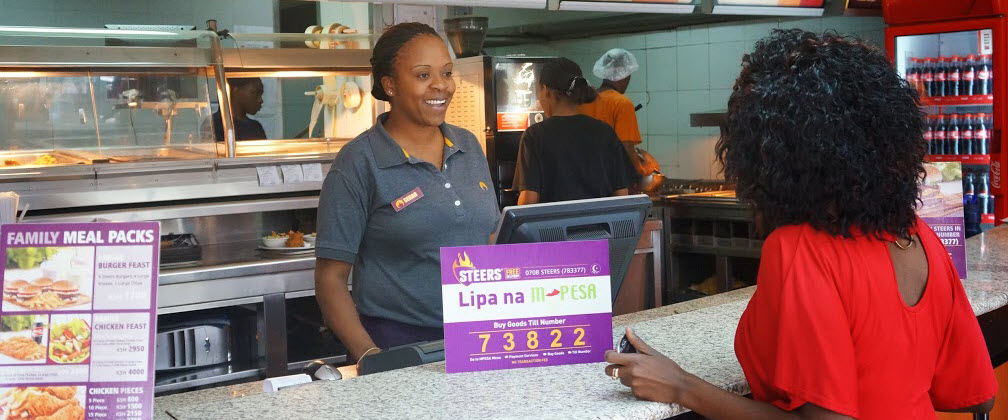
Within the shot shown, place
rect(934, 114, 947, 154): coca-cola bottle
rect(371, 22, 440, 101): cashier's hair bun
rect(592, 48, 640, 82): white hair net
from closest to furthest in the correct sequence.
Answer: rect(371, 22, 440, 101): cashier's hair bun < rect(934, 114, 947, 154): coca-cola bottle < rect(592, 48, 640, 82): white hair net

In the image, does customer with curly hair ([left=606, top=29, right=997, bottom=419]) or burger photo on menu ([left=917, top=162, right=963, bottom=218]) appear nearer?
customer with curly hair ([left=606, top=29, right=997, bottom=419])

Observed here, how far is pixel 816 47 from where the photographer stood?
4.69 feet

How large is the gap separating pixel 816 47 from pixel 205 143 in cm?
384

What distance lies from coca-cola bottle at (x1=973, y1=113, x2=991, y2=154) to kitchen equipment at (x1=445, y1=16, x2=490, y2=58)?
2.91 m

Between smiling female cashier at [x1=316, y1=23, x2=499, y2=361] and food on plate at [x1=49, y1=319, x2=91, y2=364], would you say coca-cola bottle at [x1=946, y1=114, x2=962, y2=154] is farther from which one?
food on plate at [x1=49, y1=319, x2=91, y2=364]

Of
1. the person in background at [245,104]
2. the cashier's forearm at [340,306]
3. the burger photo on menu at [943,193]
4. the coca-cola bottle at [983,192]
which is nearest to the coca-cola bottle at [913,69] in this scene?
the coca-cola bottle at [983,192]

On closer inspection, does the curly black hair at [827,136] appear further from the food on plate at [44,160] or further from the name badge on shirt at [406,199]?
the food on plate at [44,160]

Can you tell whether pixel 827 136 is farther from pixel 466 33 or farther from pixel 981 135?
pixel 981 135

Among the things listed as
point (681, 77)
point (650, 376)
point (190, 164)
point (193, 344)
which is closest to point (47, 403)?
point (650, 376)

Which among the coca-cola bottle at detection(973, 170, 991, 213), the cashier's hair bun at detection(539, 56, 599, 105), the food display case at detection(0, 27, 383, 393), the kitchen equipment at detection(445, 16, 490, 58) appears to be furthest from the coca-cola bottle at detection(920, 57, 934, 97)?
the food display case at detection(0, 27, 383, 393)

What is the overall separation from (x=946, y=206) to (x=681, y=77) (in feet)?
17.9

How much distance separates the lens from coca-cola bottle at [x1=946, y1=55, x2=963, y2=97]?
576 cm

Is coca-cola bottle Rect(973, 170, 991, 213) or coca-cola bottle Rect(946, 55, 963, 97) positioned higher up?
coca-cola bottle Rect(946, 55, 963, 97)

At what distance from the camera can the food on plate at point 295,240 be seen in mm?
4281
